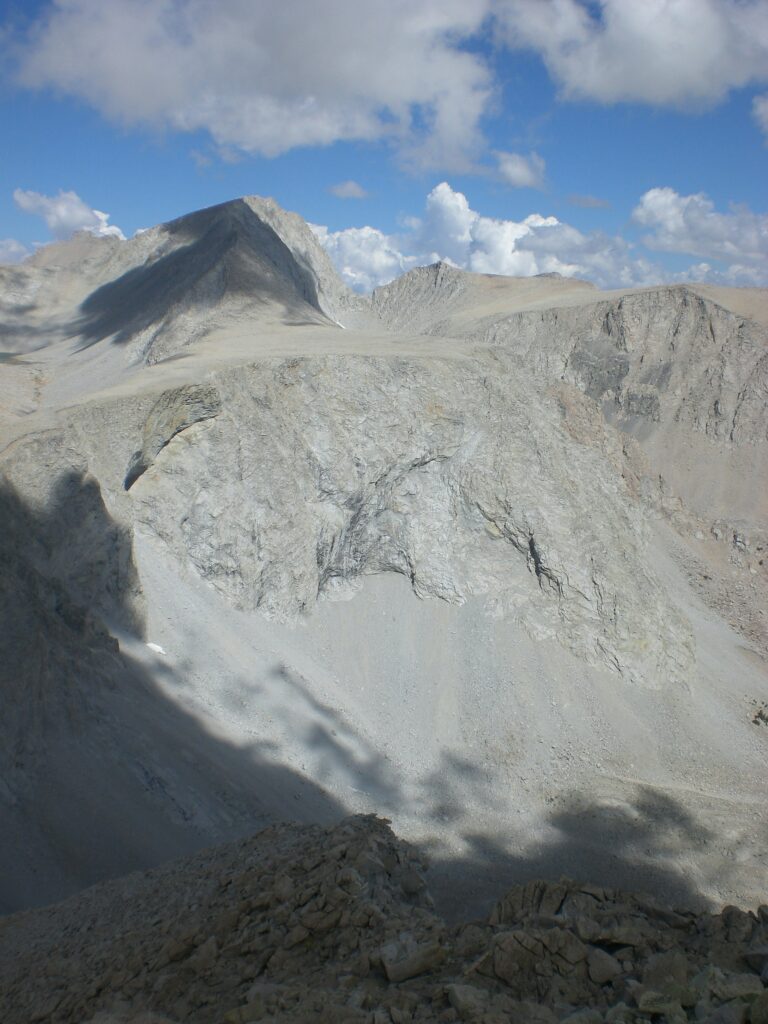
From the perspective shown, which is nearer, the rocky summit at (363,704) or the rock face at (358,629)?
the rocky summit at (363,704)

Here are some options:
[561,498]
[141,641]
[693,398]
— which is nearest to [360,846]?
[141,641]

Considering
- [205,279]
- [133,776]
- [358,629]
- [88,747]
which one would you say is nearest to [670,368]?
[205,279]

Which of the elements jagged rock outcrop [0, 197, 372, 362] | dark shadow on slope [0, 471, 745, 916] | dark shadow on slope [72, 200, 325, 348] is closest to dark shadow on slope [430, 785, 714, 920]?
dark shadow on slope [0, 471, 745, 916]

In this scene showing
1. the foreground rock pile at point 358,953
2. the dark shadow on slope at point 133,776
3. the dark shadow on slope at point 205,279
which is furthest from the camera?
the dark shadow on slope at point 205,279

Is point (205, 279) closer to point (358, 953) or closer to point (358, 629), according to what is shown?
point (358, 629)

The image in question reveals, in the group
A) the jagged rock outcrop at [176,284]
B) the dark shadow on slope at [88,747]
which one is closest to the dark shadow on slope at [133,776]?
the dark shadow on slope at [88,747]

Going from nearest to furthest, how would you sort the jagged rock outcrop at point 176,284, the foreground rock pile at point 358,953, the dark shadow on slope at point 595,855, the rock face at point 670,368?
the foreground rock pile at point 358,953, the dark shadow on slope at point 595,855, the jagged rock outcrop at point 176,284, the rock face at point 670,368

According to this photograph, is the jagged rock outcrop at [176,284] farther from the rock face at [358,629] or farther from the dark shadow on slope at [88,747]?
the dark shadow on slope at [88,747]

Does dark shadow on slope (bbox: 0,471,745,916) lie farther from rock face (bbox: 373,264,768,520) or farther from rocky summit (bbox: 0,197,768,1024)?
rock face (bbox: 373,264,768,520)
